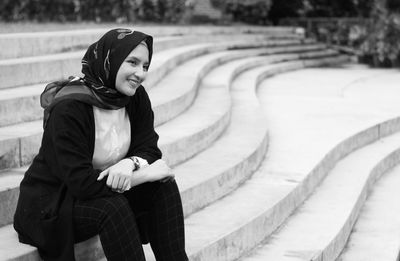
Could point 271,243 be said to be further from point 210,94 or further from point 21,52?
point 210,94

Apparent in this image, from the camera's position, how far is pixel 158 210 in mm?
3369

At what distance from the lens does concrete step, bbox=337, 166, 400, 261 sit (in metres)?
4.75

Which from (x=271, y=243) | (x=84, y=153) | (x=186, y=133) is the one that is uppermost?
(x=84, y=153)

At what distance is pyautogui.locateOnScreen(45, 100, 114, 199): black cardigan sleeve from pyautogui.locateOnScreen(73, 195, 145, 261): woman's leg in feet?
0.16

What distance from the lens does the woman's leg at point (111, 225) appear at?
3068 millimetres

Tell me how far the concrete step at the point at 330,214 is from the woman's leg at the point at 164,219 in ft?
3.08

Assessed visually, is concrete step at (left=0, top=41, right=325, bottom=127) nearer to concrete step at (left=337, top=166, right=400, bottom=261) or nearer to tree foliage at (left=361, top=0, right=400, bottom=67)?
concrete step at (left=337, top=166, right=400, bottom=261)

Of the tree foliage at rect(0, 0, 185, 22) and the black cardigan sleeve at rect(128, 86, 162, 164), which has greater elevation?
the black cardigan sleeve at rect(128, 86, 162, 164)

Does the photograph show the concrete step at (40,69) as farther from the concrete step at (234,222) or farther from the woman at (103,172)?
the woman at (103,172)

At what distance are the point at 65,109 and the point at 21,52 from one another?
10.5ft

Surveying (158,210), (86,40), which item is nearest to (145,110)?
(158,210)

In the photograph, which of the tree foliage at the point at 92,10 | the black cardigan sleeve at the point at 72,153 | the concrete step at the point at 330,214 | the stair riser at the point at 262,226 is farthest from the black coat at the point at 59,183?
the tree foliage at the point at 92,10

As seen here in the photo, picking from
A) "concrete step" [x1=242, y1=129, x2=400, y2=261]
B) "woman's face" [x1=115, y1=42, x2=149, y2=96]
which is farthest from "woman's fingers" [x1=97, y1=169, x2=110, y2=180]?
"concrete step" [x1=242, y1=129, x2=400, y2=261]

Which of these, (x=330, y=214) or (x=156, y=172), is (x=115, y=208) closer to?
(x=156, y=172)
